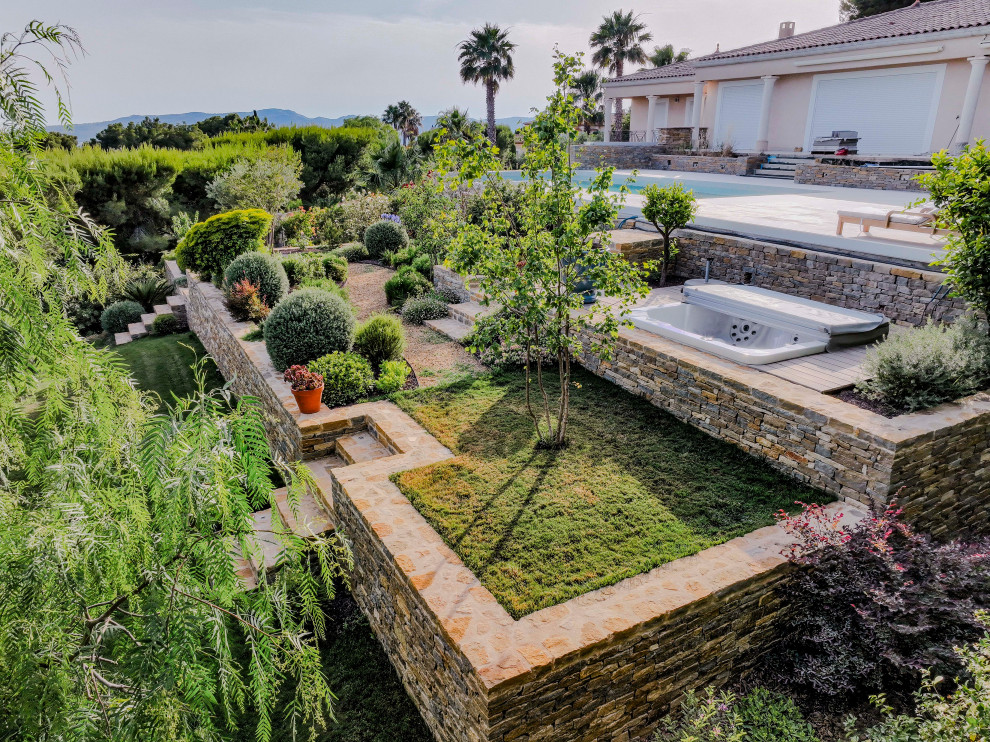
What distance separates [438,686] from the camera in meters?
3.76

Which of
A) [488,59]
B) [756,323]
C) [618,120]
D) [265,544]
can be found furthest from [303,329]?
[488,59]

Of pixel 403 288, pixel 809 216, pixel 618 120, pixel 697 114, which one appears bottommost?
pixel 403 288

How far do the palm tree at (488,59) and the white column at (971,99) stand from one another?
72.7 ft

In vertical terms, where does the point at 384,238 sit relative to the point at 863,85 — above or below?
below

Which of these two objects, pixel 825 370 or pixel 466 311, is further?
pixel 466 311

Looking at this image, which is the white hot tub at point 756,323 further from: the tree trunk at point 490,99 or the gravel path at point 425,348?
the tree trunk at point 490,99

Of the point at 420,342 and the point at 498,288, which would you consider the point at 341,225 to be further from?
the point at 498,288

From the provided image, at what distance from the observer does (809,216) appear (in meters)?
10.6

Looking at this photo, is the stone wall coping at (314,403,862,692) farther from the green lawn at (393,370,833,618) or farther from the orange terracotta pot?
the orange terracotta pot

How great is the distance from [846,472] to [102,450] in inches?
190

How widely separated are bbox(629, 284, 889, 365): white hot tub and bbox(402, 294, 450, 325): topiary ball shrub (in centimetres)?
379

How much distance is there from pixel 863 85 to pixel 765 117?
2.93 meters

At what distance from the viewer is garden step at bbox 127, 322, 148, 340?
12873 mm

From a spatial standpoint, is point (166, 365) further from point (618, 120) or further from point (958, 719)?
point (618, 120)
